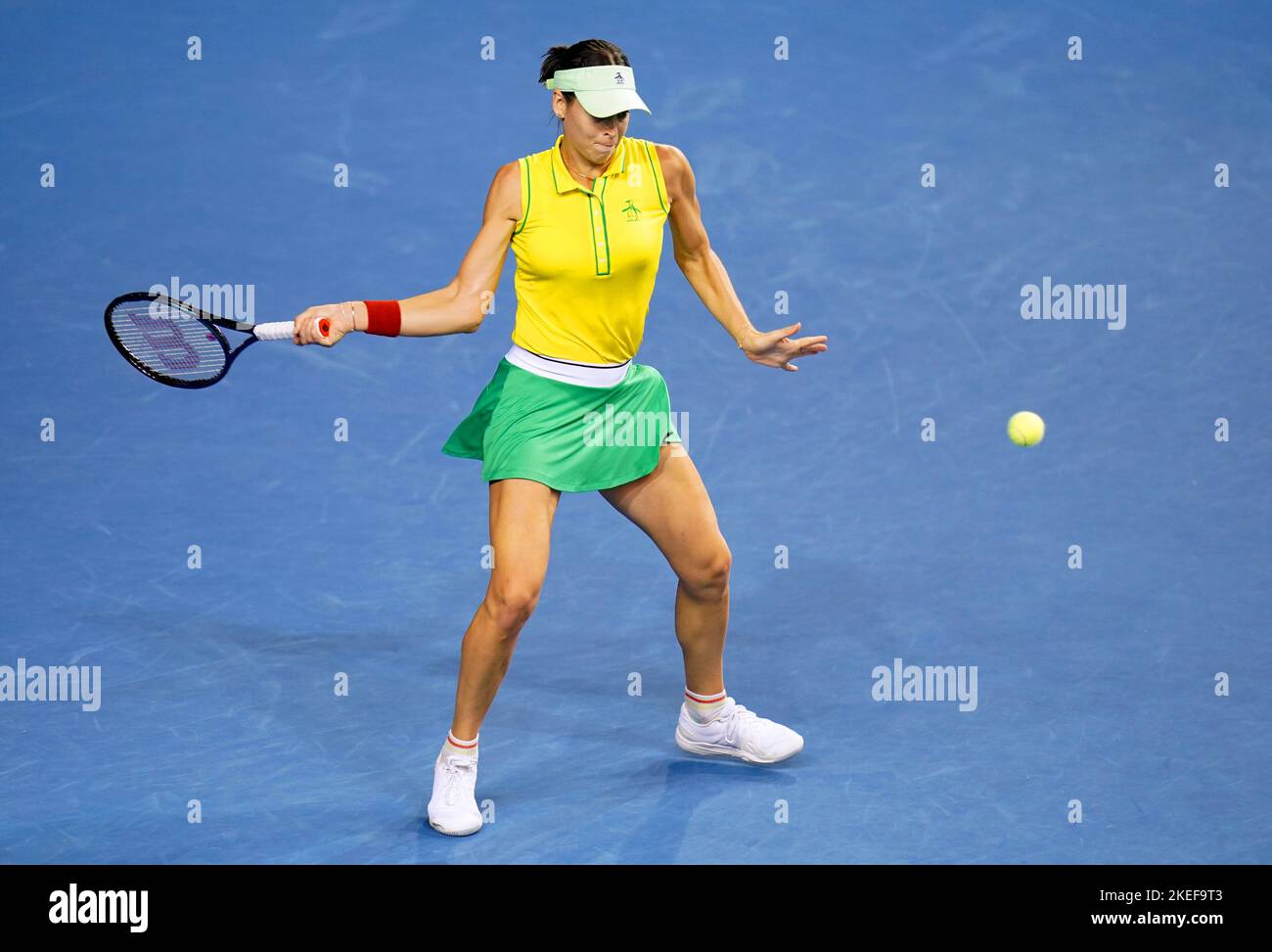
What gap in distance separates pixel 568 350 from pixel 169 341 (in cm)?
120

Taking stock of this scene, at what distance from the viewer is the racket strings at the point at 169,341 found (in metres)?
4.67

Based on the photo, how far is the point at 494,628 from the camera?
4.38 metres

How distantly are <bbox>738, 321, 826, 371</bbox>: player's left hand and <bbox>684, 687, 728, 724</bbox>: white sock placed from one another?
102 centimetres

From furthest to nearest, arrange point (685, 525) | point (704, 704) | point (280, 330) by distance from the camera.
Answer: point (704, 704) → point (685, 525) → point (280, 330)

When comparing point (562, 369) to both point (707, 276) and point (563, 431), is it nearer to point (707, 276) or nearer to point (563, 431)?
point (563, 431)

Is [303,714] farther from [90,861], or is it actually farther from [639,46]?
[639,46]

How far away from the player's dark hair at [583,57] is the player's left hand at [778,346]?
2.83ft

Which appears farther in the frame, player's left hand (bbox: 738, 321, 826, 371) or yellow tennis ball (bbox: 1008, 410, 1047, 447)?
yellow tennis ball (bbox: 1008, 410, 1047, 447)

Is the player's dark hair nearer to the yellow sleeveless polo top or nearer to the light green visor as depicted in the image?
the light green visor

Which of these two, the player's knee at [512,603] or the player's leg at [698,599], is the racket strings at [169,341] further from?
the player's leg at [698,599]

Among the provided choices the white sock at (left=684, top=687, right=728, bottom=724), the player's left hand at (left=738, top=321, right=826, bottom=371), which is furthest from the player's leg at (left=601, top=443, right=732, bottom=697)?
the player's left hand at (left=738, top=321, right=826, bottom=371)

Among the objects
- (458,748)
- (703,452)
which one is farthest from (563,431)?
(703,452)

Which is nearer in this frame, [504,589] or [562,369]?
[504,589]

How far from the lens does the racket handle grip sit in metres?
4.23
